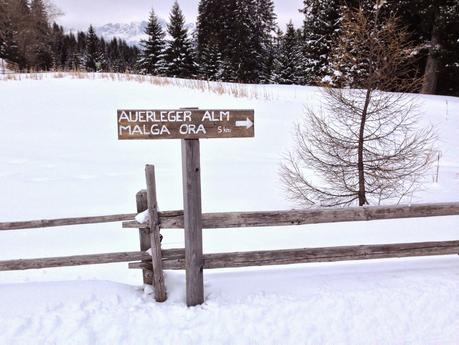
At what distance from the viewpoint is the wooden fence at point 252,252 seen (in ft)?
12.8

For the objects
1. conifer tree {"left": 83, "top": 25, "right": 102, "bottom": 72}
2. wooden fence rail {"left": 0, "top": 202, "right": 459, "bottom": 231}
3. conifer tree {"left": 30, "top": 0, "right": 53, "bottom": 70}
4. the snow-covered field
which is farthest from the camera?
conifer tree {"left": 83, "top": 25, "right": 102, "bottom": 72}

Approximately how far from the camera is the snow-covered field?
357 cm

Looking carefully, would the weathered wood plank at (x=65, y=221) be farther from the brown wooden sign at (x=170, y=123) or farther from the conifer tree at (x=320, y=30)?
the conifer tree at (x=320, y=30)

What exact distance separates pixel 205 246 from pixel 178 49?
34528 millimetres

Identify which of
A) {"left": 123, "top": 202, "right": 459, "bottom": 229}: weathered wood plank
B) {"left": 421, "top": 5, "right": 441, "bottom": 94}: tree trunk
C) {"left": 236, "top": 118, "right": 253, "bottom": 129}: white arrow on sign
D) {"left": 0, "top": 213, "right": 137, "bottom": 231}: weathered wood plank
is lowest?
{"left": 0, "top": 213, "right": 137, "bottom": 231}: weathered wood plank

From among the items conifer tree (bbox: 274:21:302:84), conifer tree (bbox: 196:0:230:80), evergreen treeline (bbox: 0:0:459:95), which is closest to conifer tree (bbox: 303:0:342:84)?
evergreen treeline (bbox: 0:0:459:95)

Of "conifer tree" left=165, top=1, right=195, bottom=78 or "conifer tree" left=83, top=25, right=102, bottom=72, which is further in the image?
"conifer tree" left=83, top=25, right=102, bottom=72

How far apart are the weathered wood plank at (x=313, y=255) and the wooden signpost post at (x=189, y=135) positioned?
0.21 meters

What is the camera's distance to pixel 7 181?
9.70m

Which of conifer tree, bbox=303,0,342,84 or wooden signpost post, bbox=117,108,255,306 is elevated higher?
conifer tree, bbox=303,0,342,84

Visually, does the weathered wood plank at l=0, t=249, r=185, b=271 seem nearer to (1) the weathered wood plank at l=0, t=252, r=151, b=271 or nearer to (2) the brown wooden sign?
(1) the weathered wood plank at l=0, t=252, r=151, b=271

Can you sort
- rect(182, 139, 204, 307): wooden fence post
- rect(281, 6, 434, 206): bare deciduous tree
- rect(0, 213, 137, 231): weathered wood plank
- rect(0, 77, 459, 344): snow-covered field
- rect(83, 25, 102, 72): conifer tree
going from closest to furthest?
rect(0, 77, 459, 344): snow-covered field, rect(182, 139, 204, 307): wooden fence post, rect(0, 213, 137, 231): weathered wood plank, rect(281, 6, 434, 206): bare deciduous tree, rect(83, 25, 102, 72): conifer tree

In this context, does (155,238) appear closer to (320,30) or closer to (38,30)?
(320,30)

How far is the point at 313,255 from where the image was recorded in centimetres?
425
